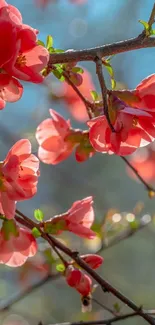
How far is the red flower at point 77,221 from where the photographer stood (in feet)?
2.61

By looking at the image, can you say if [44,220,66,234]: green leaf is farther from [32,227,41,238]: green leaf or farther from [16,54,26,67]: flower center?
[16,54,26,67]: flower center

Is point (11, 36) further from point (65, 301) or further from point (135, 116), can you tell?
point (65, 301)

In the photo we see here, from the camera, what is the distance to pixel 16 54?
560 mm

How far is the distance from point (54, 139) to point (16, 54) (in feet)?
1.11

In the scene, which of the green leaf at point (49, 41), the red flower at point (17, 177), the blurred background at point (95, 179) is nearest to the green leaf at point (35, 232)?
the red flower at point (17, 177)

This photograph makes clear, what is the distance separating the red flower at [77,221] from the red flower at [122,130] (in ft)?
0.56

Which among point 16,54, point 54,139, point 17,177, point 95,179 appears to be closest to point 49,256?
point 54,139

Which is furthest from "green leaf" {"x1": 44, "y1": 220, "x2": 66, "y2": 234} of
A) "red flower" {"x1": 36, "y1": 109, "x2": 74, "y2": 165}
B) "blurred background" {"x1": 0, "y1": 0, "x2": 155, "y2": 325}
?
"blurred background" {"x1": 0, "y1": 0, "x2": 155, "y2": 325}

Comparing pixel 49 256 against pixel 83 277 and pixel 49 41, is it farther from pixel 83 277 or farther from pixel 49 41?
Result: pixel 49 41

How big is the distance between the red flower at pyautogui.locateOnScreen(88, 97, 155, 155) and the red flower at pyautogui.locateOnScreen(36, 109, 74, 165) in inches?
9.1

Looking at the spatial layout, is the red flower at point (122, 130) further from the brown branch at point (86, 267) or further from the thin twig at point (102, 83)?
the brown branch at point (86, 267)

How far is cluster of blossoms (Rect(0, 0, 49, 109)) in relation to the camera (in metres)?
0.56

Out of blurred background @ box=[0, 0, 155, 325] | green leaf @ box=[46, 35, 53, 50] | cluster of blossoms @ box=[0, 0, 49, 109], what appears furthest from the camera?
blurred background @ box=[0, 0, 155, 325]

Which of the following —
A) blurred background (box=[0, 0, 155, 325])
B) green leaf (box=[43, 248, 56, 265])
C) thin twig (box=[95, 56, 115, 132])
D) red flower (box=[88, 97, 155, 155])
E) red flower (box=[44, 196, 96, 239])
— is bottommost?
blurred background (box=[0, 0, 155, 325])
